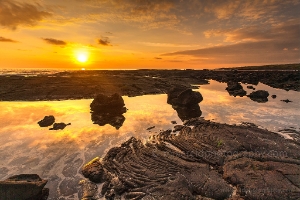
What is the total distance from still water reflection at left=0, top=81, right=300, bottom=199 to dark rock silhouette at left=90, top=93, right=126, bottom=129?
1.14 m

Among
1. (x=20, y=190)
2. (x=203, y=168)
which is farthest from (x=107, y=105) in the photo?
(x=20, y=190)

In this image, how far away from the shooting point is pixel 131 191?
12.5m

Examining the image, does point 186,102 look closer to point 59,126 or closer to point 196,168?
point 59,126

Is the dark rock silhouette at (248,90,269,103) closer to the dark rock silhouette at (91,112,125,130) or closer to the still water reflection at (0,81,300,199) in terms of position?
the still water reflection at (0,81,300,199)

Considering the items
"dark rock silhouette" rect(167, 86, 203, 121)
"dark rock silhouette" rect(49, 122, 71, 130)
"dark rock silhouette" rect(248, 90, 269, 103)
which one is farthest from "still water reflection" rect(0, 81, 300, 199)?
"dark rock silhouette" rect(248, 90, 269, 103)

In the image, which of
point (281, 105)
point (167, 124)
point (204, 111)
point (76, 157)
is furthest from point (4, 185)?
point (281, 105)

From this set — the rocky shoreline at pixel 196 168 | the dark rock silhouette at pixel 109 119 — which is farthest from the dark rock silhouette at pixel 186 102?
the rocky shoreline at pixel 196 168

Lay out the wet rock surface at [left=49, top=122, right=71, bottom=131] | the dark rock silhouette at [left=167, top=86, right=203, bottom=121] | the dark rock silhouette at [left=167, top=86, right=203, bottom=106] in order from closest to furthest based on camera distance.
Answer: the wet rock surface at [left=49, top=122, right=71, bottom=131] < the dark rock silhouette at [left=167, top=86, right=203, bottom=121] < the dark rock silhouette at [left=167, top=86, right=203, bottom=106]

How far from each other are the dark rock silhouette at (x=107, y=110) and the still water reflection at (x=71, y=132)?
1.14m

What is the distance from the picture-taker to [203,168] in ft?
48.4

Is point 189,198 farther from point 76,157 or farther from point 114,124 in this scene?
point 114,124

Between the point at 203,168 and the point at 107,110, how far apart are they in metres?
23.6

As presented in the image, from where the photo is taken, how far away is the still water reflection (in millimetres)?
15422

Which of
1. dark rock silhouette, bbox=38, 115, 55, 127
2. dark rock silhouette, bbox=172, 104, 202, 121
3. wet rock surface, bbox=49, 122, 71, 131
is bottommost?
dark rock silhouette, bbox=172, 104, 202, 121
